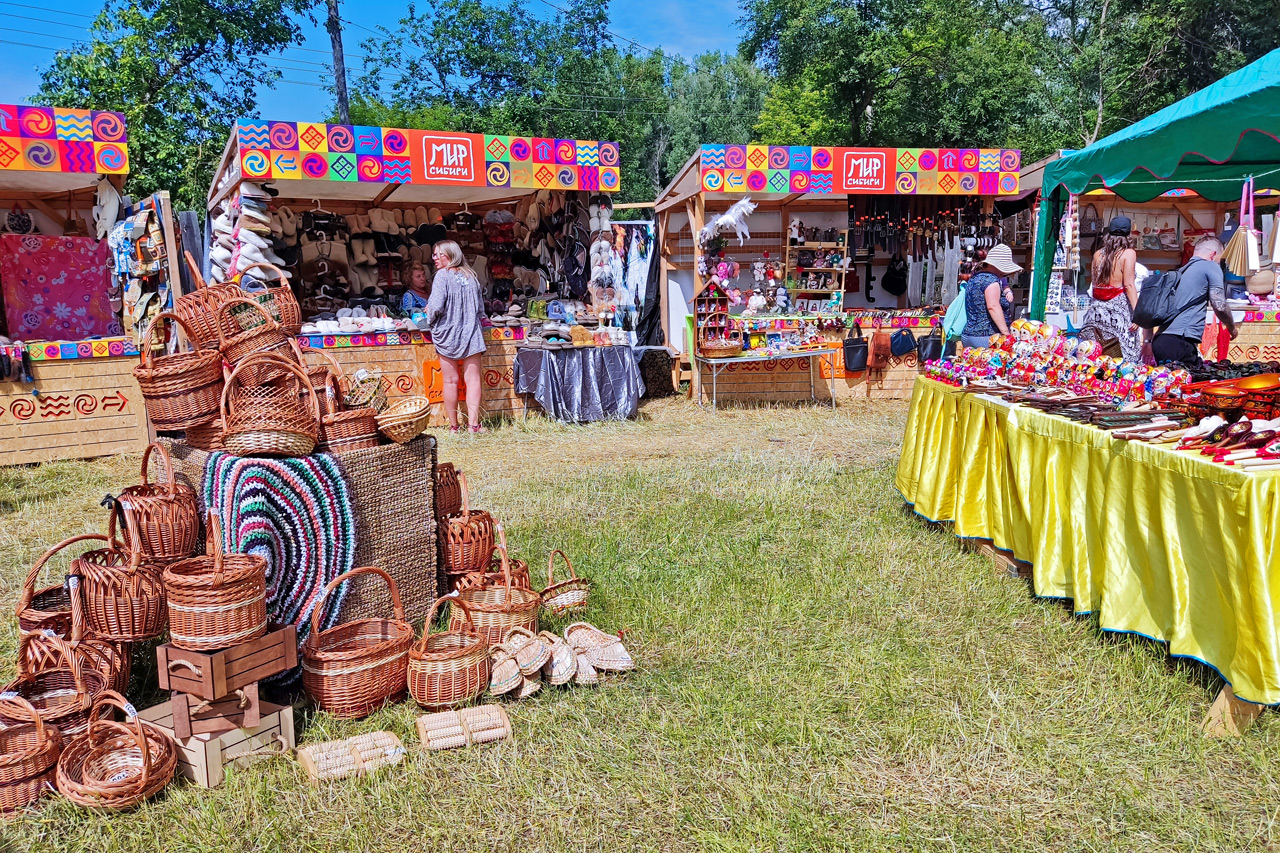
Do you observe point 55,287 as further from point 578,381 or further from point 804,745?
point 804,745

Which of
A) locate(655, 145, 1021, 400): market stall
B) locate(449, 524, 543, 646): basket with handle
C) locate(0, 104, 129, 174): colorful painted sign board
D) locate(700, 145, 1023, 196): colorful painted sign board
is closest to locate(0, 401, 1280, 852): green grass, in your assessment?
locate(449, 524, 543, 646): basket with handle

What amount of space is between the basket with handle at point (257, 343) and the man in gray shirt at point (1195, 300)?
193 inches

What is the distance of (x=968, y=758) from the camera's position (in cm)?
259

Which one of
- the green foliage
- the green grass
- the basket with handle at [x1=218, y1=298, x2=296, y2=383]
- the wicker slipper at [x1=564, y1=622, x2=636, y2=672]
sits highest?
the green foliage

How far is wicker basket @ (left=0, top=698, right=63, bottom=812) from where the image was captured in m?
2.35

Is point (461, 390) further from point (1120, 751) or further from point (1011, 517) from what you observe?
point (1120, 751)

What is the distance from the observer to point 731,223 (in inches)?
365

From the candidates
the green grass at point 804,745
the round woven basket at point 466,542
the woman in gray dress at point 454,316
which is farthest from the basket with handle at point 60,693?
the woman in gray dress at point 454,316

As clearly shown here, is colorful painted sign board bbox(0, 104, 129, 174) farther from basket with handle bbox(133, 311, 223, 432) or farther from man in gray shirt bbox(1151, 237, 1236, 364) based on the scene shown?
man in gray shirt bbox(1151, 237, 1236, 364)

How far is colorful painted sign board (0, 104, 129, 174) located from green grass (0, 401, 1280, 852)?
376cm

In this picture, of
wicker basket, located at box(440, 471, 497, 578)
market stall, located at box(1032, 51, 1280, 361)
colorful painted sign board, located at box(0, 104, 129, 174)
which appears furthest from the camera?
colorful painted sign board, located at box(0, 104, 129, 174)

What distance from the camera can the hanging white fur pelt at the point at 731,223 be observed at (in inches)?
363

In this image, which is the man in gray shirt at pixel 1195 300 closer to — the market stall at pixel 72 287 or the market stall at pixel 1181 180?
the market stall at pixel 1181 180

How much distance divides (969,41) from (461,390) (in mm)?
20961
